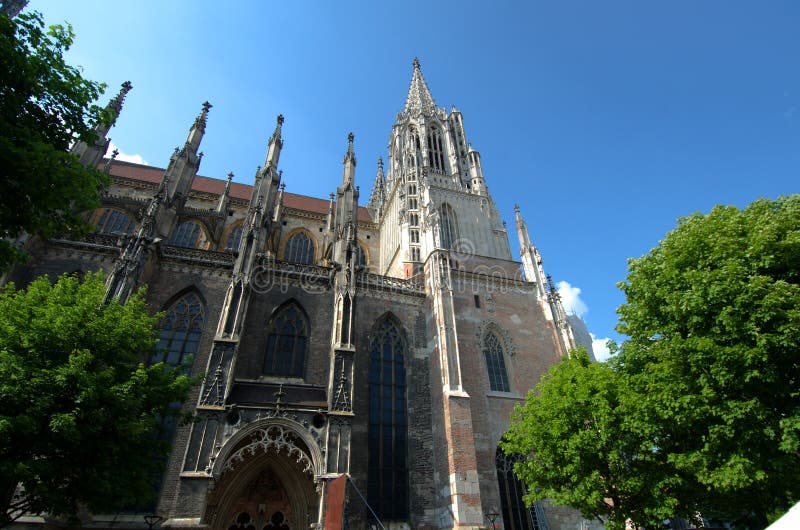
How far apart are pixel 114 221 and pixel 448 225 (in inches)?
792

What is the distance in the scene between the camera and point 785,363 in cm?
852

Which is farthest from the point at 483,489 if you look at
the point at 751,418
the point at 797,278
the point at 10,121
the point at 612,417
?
the point at 10,121

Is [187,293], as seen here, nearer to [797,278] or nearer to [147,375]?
[147,375]

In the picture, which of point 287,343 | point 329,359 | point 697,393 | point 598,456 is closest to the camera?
point 697,393

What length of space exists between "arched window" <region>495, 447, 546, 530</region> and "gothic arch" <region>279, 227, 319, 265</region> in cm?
1716

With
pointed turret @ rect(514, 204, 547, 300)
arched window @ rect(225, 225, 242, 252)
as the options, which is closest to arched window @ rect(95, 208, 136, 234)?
arched window @ rect(225, 225, 242, 252)

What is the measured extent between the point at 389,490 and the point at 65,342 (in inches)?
453

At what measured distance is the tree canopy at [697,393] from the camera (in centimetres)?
832

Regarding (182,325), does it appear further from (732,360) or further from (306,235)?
(732,360)

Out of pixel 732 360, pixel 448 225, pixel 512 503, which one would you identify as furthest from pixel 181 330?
pixel 732 360

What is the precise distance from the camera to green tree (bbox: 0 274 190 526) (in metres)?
7.79

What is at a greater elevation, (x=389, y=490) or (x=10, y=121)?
(x=10, y=121)

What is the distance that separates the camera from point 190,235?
2438 cm

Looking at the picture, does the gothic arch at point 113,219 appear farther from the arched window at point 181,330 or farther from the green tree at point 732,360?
the green tree at point 732,360
